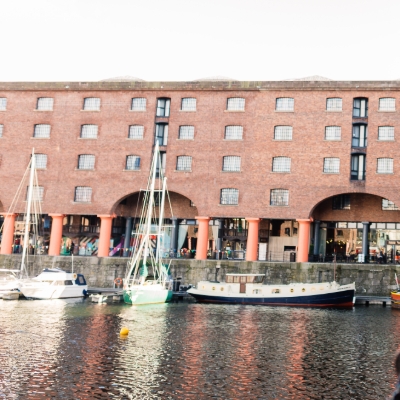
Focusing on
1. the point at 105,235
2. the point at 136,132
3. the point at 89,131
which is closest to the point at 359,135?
the point at 136,132

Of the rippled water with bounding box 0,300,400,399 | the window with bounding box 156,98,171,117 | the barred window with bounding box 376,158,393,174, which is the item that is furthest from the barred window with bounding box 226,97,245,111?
the rippled water with bounding box 0,300,400,399

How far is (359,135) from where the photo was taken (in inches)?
2160

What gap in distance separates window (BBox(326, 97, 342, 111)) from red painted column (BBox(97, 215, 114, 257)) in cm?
2229

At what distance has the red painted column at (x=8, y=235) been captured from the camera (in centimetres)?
5831

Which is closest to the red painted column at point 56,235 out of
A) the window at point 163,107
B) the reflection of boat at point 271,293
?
the window at point 163,107

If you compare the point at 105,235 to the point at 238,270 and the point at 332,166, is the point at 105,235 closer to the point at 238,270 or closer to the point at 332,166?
the point at 238,270

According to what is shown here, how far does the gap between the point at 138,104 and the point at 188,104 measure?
192 inches

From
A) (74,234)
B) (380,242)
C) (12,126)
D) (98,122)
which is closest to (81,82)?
(98,122)

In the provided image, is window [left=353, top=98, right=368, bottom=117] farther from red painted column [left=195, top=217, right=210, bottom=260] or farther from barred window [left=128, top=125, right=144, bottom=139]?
barred window [left=128, top=125, right=144, bottom=139]

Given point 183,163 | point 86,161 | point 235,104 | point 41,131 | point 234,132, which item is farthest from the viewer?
point 41,131

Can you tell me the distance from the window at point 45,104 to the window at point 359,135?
2908 centimetres

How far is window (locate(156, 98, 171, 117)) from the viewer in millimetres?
58806

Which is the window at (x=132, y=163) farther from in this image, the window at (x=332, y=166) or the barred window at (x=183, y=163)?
the window at (x=332, y=166)

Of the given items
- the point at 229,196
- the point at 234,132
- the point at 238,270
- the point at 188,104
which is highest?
the point at 188,104
